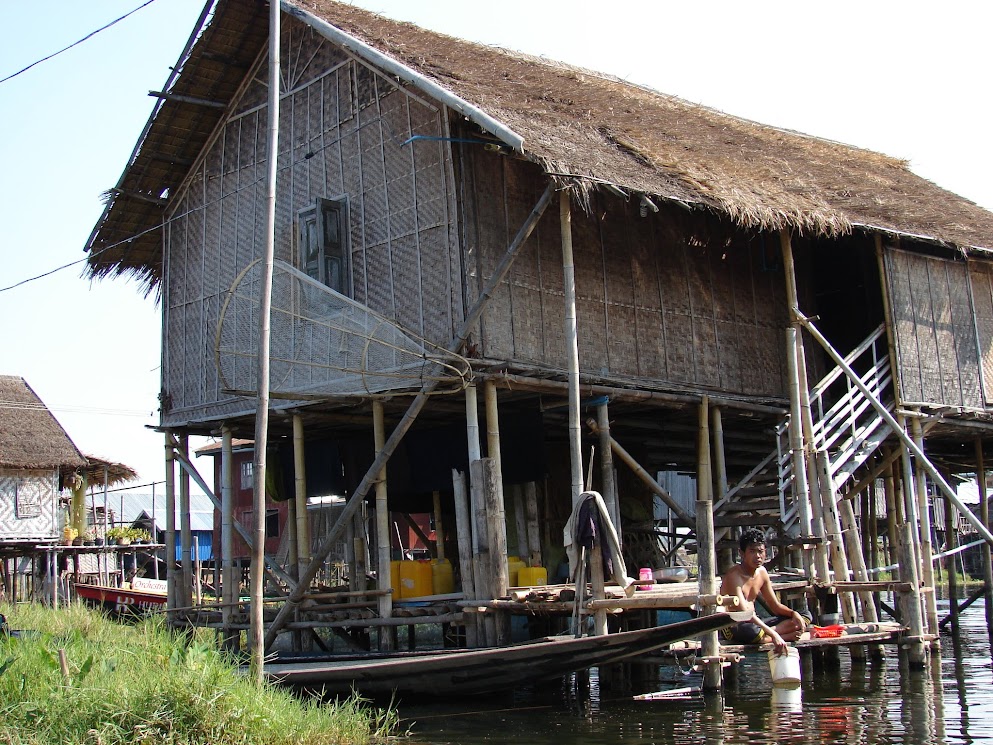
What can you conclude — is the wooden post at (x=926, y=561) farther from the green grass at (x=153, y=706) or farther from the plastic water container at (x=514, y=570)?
the green grass at (x=153, y=706)

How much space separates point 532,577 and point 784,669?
3.98 metres

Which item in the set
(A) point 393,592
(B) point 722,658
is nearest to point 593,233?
(A) point 393,592

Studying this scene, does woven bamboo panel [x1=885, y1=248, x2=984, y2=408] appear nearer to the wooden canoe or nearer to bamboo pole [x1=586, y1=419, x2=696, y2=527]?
bamboo pole [x1=586, y1=419, x2=696, y2=527]

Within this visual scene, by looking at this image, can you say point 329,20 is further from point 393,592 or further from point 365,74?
point 393,592

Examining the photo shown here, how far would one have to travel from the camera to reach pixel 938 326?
15.3m

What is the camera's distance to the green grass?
750cm

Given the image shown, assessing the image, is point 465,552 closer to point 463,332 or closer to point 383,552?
point 383,552

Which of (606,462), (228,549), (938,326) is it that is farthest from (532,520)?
(938,326)

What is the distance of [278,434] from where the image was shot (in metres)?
15.7

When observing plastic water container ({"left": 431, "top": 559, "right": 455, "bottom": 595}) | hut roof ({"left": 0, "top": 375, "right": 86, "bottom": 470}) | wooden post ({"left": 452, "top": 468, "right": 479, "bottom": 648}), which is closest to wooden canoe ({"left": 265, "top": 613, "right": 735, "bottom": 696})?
wooden post ({"left": 452, "top": 468, "right": 479, "bottom": 648})

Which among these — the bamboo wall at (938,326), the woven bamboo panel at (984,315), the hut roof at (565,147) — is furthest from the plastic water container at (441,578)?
the woven bamboo panel at (984,315)

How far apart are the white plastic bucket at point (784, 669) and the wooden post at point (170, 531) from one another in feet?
27.8

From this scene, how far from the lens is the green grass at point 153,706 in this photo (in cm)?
750

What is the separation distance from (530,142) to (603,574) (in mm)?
4178
